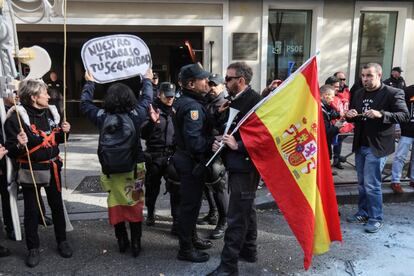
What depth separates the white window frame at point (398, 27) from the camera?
377 inches

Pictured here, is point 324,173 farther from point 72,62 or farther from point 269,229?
point 72,62

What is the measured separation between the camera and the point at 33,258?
3.53 m

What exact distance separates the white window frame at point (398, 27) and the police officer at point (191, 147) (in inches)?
298

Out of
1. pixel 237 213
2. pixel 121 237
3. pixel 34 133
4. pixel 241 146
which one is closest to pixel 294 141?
pixel 241 146

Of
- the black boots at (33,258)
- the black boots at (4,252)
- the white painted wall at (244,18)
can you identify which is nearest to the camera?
the black boots at (33,258)

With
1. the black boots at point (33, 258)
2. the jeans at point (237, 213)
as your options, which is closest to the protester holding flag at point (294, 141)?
the jeans at point (237, 213)

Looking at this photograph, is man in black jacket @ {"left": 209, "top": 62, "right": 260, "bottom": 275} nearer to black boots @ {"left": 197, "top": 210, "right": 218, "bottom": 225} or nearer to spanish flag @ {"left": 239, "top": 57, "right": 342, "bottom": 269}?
spanish flag @ {"left": 239, "top": 57, "right": 342, "bottom": 269}

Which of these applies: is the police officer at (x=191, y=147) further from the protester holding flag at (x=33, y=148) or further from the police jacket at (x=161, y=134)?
the protester holding flag at (x=33, y=148)

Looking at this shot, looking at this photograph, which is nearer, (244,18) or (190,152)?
(190,152)

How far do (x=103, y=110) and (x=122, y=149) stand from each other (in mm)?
459

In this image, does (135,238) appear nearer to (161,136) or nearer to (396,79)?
(161,136)

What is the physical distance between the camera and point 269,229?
4.36 meters

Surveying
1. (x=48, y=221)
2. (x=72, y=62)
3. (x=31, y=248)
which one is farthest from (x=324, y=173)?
(x=72, y=62)

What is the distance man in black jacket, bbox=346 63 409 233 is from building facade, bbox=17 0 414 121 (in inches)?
194
